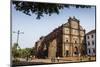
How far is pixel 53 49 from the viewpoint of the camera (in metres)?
2.55

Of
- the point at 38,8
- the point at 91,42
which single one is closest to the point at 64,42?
the point at 91,42

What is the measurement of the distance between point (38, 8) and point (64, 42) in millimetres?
506

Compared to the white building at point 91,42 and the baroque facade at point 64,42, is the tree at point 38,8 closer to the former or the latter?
the baroque facade at point 64,42

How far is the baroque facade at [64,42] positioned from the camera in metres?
2.52

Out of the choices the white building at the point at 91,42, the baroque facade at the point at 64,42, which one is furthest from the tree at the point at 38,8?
the white building at the point at 91,42

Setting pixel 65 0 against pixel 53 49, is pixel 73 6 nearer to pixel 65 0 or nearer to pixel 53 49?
pixel 65 0

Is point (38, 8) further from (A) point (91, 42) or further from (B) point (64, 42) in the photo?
(A) point (91, 42)

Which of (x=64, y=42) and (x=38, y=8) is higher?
(x=38, y=8)

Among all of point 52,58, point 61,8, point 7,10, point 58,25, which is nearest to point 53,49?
point 52,58

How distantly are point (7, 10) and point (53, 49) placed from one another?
690 millimetres

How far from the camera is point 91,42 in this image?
2.72 m

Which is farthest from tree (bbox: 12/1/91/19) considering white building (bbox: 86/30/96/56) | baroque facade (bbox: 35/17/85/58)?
white building (bbox: 86/30/96/56)

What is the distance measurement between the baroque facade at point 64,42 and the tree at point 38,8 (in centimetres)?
20

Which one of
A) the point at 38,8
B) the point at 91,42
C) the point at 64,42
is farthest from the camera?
the point at 91,42
